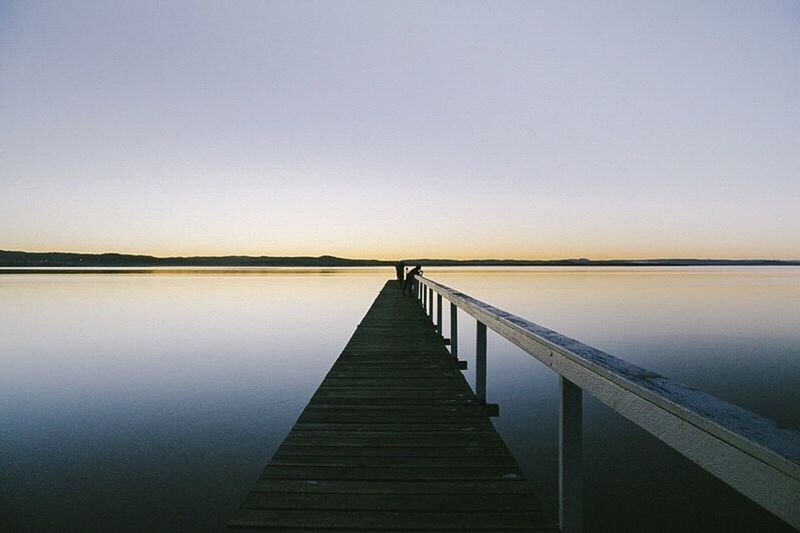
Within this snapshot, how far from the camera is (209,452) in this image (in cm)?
585

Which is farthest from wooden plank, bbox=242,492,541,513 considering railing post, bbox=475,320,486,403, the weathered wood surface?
railing post, bbox=475,320,486,403

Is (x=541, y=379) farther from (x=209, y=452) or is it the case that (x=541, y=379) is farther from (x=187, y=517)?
(x=187, y=517)

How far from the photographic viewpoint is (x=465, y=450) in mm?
3160

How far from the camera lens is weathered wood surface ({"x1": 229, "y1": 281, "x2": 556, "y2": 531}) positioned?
7.57 ft

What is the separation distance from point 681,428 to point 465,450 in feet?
6.93

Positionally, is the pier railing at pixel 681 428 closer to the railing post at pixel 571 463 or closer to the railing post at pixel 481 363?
the railing post at pixel 571 463

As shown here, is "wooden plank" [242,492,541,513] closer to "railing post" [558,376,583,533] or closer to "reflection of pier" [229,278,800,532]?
"reflection of pier" [229,278,800,532]

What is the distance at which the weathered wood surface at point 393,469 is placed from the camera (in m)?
2.31

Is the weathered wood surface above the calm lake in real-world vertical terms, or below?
above

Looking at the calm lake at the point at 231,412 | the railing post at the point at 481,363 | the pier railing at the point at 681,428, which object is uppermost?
the pier railing at the point at 681,428

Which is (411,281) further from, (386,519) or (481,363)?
(386,519)

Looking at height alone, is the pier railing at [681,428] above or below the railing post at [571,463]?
above

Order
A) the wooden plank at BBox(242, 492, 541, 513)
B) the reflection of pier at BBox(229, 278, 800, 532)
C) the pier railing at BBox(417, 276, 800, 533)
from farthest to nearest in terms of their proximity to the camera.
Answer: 1. the wooden plank at BBox(242, 492, 541, 513)
2. the reflection of pier at BBox(229, 278, 800, 532)
3. the pier railing at BBox(417, 276, 800, 533)

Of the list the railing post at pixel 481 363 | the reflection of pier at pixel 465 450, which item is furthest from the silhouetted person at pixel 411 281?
the railing post at pixel 481 363
